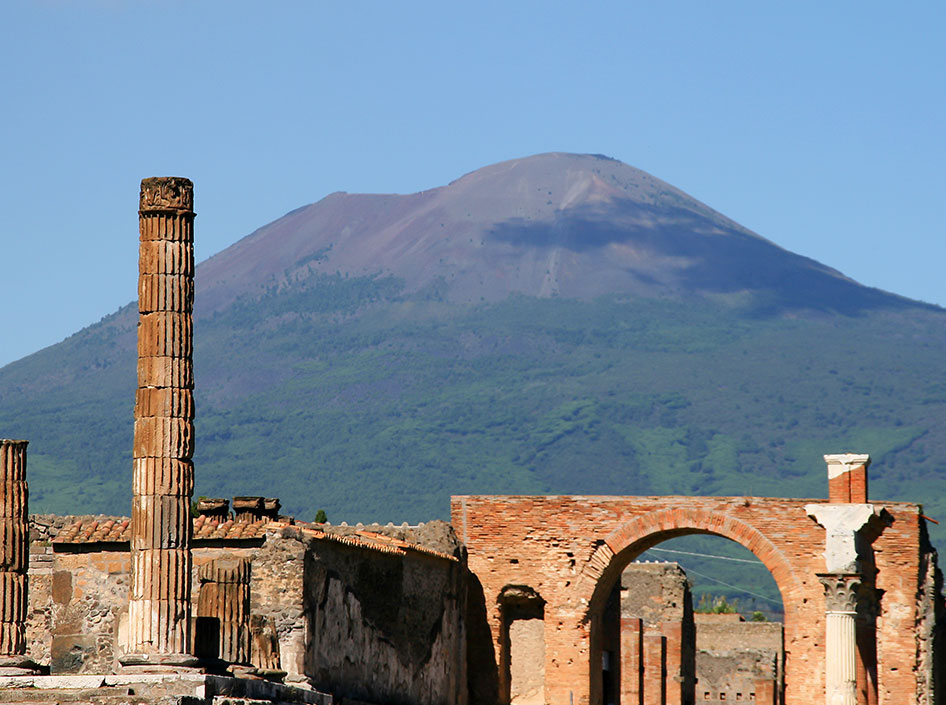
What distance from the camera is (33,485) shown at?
184 meters

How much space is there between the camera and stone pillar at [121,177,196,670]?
2494 cm

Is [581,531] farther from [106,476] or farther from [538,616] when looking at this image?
[106,476]

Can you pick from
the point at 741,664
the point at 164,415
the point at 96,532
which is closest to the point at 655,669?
the point at 741,664

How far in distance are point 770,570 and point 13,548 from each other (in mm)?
15227

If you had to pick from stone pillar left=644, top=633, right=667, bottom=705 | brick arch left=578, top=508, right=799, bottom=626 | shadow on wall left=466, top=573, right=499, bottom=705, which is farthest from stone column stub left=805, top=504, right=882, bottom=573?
stone pillar left=644, top=633, right=667, bottom=705

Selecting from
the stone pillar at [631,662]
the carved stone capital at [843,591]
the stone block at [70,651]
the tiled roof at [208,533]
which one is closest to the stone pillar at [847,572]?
the carved stone capital at [843,591]

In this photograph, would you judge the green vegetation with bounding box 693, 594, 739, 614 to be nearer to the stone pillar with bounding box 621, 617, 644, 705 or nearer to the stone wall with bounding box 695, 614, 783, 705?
the stone wall with bounding box 695, 614, 783, 705

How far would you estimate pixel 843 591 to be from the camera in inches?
1473

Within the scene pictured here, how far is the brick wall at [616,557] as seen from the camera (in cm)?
3838

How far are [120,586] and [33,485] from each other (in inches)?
6110

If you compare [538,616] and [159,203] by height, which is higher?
[159,203]

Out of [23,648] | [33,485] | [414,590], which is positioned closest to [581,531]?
[414,590]

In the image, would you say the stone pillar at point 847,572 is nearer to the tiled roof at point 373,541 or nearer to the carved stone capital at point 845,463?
the carved stone capital at point 845,463

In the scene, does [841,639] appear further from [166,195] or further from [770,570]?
[166,195]
